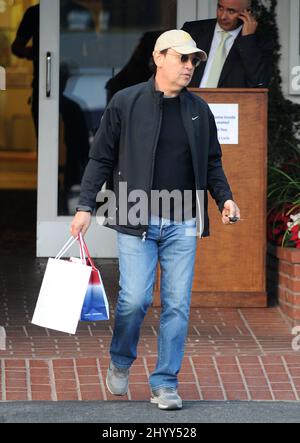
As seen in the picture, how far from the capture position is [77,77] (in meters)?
10.2

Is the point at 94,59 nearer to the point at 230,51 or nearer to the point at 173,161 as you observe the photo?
the point at 230,51

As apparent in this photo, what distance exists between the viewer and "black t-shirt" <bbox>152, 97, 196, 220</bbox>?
20.4 feet

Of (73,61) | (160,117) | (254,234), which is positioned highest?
(73,61)

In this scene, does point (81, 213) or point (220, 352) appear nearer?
point (81, 213)

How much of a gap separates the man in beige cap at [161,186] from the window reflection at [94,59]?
3910 millimetres

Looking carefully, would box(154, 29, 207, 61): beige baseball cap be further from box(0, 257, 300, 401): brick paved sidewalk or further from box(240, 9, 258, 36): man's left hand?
box(240, 9, 258, 36): man's left hand

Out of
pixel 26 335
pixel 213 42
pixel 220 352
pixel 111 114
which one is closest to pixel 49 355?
pixel 26 335

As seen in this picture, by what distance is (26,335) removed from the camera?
7.74m

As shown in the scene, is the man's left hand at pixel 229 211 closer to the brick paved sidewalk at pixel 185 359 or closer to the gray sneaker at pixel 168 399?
the gray sneaker at pixel 168 399

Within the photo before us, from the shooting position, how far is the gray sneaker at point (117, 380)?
643cm

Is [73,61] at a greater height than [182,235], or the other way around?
[73,61]

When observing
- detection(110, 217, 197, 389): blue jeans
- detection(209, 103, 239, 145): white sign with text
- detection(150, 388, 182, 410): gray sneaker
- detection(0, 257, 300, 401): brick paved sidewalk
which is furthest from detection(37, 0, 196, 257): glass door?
detection(150, 388, 182, 410): gray sneaker

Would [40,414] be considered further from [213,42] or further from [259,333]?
[213,42]

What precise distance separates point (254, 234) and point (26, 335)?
5.71ft
